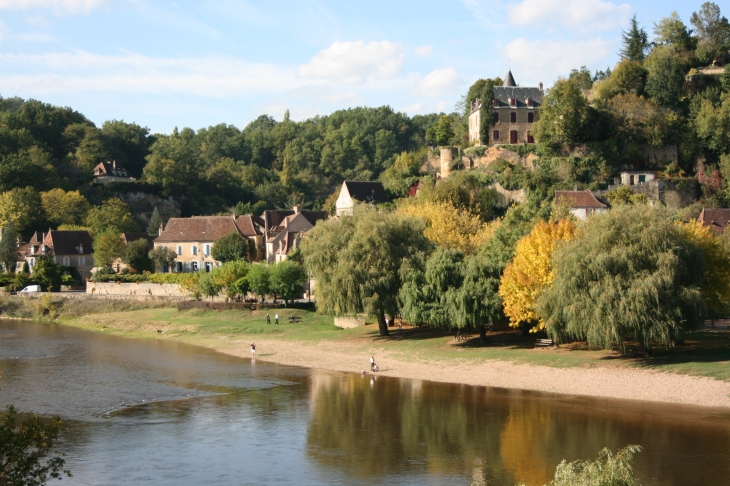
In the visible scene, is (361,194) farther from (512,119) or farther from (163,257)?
(163,257)

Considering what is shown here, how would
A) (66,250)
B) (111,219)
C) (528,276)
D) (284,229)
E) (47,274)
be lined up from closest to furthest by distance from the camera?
(528,276) → (284,229) → (47,274) → (66,250) → (111,219)

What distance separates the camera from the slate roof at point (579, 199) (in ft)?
215

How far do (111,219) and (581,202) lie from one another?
5875 centimetres

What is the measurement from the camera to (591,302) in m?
37.0

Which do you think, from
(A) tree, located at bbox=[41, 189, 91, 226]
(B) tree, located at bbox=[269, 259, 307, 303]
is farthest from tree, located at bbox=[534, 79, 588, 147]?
(A) tree, located at bbox=[41, 189, 91, 226]

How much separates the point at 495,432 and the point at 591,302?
949 cm

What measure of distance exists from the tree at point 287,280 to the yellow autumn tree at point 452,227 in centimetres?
955

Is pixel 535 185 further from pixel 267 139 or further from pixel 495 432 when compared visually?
pixel 267 139

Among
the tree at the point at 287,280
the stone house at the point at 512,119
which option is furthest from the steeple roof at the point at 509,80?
the tree at the point at 287,280

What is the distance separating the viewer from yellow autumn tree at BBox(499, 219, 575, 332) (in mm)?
41562

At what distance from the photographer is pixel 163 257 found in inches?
3250

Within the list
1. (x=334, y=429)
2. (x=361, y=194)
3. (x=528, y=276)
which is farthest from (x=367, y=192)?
(x=334, y=429)

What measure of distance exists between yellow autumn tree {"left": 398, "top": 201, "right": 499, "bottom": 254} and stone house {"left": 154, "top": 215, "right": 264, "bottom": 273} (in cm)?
2458

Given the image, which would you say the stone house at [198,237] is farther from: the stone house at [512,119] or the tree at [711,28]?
the tree at [711,28]
